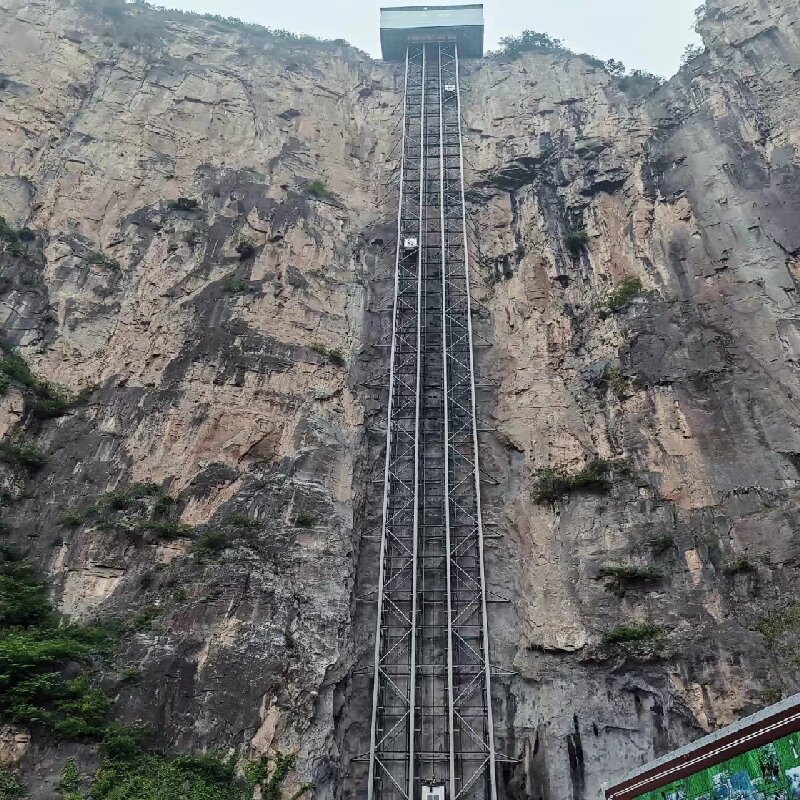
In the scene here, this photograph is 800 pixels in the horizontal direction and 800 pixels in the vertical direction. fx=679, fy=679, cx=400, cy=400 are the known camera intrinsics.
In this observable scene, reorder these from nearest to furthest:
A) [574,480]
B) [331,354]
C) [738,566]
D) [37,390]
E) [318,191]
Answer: [738,566], [574,480], [37,390], [331,354], [318,191]

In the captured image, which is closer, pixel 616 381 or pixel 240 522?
pixel 240 522

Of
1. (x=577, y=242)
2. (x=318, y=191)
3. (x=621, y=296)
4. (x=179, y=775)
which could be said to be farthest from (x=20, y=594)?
(x=577, y=242)

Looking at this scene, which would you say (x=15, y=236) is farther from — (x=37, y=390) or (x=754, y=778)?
(x=754, y=778)

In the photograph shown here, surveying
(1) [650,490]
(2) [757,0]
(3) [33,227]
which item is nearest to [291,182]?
(3) [33,227]

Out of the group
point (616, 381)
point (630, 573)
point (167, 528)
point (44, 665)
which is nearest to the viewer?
point (44, 665)

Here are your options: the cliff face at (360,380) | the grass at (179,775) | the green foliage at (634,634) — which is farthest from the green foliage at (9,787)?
the green foliage at (634,634)

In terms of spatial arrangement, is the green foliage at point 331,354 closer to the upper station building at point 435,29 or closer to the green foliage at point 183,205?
the green foliage at point 183,205

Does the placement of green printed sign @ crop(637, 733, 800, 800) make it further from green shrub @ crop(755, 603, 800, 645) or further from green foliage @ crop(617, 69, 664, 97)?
green foliage @ crop(617, 69, 664, 97)
